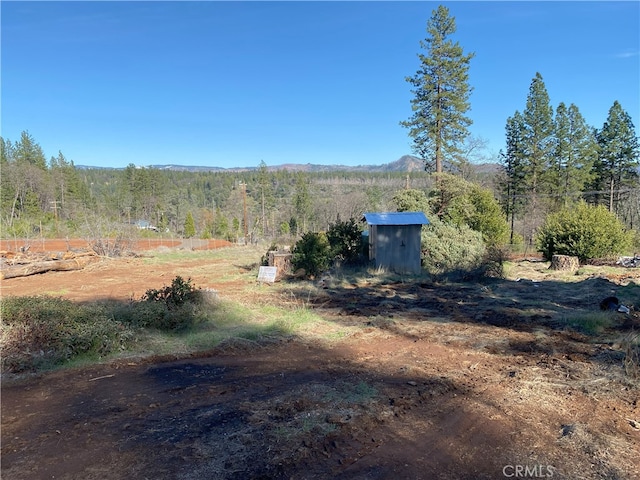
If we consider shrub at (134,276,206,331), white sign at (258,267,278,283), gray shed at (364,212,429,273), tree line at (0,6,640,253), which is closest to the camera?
shrub at (134,276,206,331)

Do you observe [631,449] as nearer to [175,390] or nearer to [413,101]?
[175,390]

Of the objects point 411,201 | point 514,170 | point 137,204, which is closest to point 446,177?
point 411,201

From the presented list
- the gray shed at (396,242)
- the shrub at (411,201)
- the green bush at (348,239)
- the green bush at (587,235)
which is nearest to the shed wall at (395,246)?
the gray shed at (396,242)

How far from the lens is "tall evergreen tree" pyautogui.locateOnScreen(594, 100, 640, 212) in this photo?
36875 millimetres

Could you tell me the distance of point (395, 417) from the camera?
410 cm

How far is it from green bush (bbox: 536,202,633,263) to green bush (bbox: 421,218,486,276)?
482cm

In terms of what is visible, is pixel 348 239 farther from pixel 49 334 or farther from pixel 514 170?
pixel 514 170

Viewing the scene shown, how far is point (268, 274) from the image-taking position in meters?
13.8

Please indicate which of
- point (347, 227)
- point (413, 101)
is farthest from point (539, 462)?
point (413, 101)

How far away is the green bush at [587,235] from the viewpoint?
19.4 m

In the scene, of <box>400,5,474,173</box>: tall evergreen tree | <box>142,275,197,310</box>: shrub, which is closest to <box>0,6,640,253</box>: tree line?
<box>400,5,474,173</box>: tall evergreen tree

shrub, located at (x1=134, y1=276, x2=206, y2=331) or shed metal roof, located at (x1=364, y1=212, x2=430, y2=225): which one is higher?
shed metal roof, located at (x1=364, y1=212, x2=430, y2=225)

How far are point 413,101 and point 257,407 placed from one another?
2690cm

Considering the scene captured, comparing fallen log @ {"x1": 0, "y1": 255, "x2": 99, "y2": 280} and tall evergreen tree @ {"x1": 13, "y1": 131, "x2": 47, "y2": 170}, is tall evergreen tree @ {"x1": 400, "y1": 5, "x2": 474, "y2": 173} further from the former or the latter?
tall evergreen tree @ {"x1": 13, "y1": 131, "x2": 47, "y2": 170}
